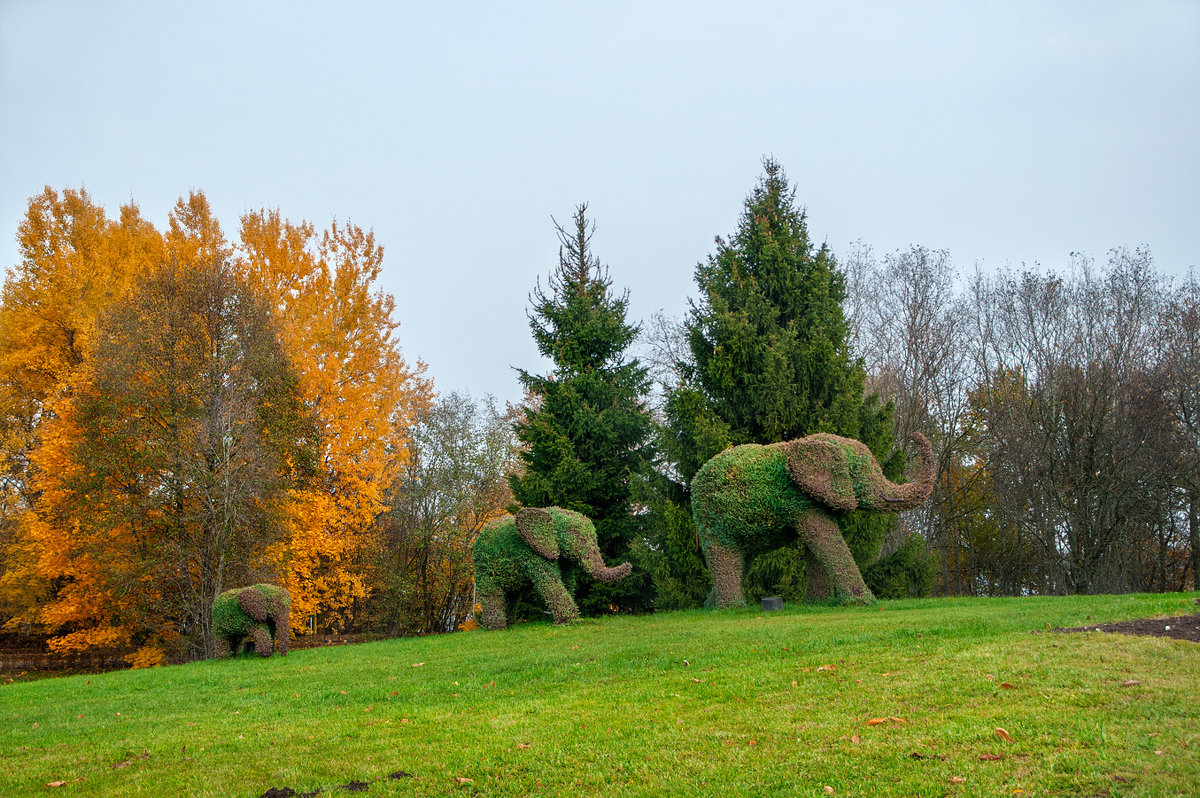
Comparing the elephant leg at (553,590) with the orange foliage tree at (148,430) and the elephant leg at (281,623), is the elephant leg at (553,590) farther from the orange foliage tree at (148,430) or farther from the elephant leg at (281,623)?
the orange foliage tree at (148,430)

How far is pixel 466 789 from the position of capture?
5582 mm

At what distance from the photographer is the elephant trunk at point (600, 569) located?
54.5 ft

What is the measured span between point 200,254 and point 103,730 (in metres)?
18.4

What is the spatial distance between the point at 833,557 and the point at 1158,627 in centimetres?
679

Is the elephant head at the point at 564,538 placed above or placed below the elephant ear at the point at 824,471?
below

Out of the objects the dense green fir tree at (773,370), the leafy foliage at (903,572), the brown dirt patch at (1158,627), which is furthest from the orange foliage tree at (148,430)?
the brown dirt patch at (1158,627)

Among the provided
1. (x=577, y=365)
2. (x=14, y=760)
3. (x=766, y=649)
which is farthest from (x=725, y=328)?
(x=14, y=760)

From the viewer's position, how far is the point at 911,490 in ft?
50.3

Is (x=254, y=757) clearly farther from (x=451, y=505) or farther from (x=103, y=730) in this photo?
(x=451, y=505)

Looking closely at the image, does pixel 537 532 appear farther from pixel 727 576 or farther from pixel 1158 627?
pixel 1158 627

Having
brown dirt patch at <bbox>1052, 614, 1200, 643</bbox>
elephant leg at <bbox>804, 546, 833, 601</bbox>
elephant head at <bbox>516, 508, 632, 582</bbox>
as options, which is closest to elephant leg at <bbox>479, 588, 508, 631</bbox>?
elephant head at <bbox>516, 508, 632, 582</bbox>

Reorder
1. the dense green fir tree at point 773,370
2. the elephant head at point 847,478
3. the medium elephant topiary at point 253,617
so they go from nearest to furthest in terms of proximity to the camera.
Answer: the elephant head at point 847,478
the medium elephant topiary at point 253,617
the dense green fir tree at point 773,370

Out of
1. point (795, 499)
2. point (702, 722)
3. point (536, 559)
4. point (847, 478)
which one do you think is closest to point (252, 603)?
point (536, 559)

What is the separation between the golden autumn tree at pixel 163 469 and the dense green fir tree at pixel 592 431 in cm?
711
